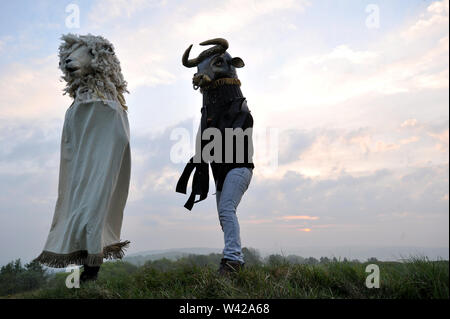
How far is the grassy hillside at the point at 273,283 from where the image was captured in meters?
2.72

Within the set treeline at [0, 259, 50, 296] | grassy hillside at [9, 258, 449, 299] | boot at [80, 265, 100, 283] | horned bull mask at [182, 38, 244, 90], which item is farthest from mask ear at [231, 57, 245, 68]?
treeline at [0, 259, 50, 296]

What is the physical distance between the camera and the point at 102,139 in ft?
15.0

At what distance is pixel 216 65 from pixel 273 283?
2677 millimetres

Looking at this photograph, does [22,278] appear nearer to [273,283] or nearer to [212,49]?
[273,283]

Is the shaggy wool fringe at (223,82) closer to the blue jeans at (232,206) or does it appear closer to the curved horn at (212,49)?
the curved horn at (212,49)

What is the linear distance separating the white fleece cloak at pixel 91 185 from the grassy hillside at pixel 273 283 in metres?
0.37

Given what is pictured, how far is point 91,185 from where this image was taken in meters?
4.40

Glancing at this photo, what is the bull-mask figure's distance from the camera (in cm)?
409

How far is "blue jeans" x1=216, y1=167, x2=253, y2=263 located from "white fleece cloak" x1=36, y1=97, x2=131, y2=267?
135 centimetres

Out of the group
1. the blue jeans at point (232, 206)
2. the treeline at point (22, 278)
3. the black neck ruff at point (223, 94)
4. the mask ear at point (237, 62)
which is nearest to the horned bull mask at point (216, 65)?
the mask ear at point (237, 62)

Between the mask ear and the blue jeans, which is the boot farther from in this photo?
the mask ear

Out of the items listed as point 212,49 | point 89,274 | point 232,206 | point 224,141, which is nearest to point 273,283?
point 232,206

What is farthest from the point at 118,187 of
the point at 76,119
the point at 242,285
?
the point at 242,285
